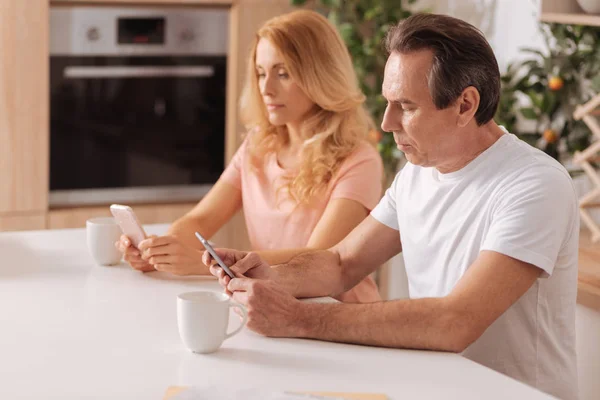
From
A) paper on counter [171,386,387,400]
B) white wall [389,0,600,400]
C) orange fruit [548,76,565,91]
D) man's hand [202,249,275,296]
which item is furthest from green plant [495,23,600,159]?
paper on counter [171,386,387,400]

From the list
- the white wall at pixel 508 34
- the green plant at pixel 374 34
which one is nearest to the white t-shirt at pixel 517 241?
the white wall at pixel 508 34

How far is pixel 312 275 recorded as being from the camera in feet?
6.11

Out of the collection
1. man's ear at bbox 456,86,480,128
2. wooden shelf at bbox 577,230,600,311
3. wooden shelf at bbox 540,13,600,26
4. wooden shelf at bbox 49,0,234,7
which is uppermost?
wooden shelf at bbox 540,13,600,26

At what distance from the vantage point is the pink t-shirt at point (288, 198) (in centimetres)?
231

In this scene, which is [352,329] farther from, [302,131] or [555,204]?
[302,131]

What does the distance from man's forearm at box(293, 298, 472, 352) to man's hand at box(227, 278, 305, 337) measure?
0.03 feet

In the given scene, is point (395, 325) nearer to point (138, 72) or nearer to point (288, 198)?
point (288, 198)

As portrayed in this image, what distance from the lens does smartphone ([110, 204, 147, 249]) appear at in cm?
196

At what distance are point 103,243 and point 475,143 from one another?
0.83 m

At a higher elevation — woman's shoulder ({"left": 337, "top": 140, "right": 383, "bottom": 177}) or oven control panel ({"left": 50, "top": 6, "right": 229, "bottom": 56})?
oven control panel ({"left": 50, "top": 6, "right": 229, "bottom": 56})

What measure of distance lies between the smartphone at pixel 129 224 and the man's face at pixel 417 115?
0.58 metres

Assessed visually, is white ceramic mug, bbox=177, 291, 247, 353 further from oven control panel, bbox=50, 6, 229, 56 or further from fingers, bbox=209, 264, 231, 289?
oven control panel, bbox=50, 6, 229, 56

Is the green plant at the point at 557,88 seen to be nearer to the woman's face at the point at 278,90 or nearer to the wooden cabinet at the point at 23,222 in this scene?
the woman's face at the point at 278,90

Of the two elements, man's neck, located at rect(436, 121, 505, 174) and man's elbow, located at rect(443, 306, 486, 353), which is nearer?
man's elbow, located at rect(443, 306, 486, 353)
